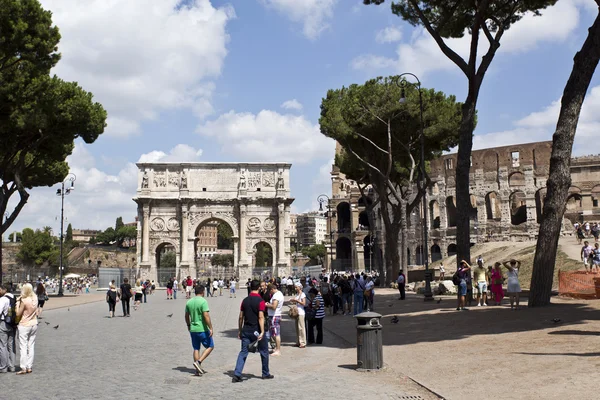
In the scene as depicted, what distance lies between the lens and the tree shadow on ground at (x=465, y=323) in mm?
11062

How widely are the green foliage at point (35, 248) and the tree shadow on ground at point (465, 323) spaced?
69.6 metres

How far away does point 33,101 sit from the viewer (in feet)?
75.9

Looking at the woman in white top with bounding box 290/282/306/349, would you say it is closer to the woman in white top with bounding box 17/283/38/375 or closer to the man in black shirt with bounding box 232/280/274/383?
the man in black shirt with bounding box 232/280/274/383

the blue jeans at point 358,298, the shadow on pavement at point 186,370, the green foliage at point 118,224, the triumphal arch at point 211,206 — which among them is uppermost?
the green foliage at point 118,224

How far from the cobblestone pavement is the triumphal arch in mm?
34790

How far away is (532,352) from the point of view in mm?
8508

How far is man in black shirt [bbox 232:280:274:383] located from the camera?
796 cm

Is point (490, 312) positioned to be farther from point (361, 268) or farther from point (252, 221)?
point (361, 268)

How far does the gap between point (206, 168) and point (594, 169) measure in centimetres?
3262

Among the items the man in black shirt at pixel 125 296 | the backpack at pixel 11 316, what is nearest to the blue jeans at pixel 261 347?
the backpack at pixel 11 316

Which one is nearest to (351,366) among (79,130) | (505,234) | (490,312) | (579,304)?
(490,312)

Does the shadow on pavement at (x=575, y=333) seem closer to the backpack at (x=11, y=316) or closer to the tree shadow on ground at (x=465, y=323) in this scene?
the tree shadow on ground at (x=465, y=323)

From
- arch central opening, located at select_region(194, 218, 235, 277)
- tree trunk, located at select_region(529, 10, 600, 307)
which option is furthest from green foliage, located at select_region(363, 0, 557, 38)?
arch central opening, located at select_region(194, 218, 235, 277)

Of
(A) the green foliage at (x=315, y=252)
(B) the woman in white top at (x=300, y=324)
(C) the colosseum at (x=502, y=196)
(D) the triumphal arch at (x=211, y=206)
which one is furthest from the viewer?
(A) the green foliage at (x=315, y=252)
